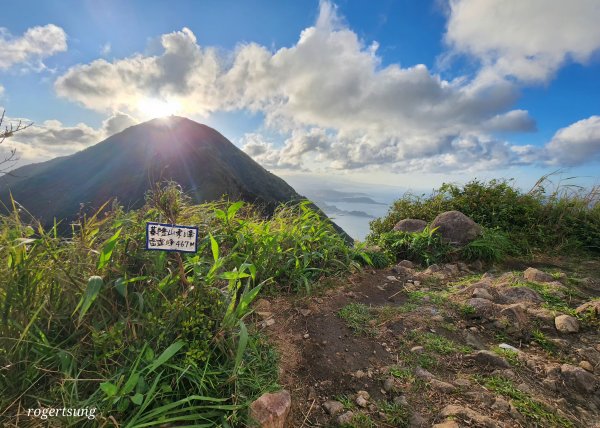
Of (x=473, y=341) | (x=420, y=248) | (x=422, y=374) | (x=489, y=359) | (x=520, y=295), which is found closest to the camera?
(x=422, y=374)

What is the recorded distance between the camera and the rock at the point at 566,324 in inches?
100.0

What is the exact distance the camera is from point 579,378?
2008 mm

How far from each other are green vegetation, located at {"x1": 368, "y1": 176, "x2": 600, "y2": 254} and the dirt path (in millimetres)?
1678

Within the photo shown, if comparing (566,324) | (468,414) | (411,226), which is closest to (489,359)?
(468,414)

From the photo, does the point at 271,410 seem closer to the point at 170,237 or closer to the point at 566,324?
the point at 170,237

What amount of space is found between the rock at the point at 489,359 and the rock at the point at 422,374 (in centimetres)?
46

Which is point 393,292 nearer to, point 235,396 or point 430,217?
point 235,396

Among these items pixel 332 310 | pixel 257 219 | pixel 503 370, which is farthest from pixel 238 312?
pixel 257 219

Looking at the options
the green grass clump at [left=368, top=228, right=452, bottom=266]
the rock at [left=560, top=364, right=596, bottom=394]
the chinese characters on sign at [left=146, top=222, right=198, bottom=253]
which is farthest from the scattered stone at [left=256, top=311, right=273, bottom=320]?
the green grass clump at [left=368, top=228, right=452, bottom=266]

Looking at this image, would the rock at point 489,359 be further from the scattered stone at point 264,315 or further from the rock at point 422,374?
the scattered stone at point 264,315

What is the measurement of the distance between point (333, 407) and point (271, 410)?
0.42 m

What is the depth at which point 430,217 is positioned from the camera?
643 cm

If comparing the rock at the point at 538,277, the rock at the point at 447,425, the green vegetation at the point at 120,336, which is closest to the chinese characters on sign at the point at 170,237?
the green vegetation at the point at 120,336

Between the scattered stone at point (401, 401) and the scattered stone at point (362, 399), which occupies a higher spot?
the scattered stone at point (401, 401)
